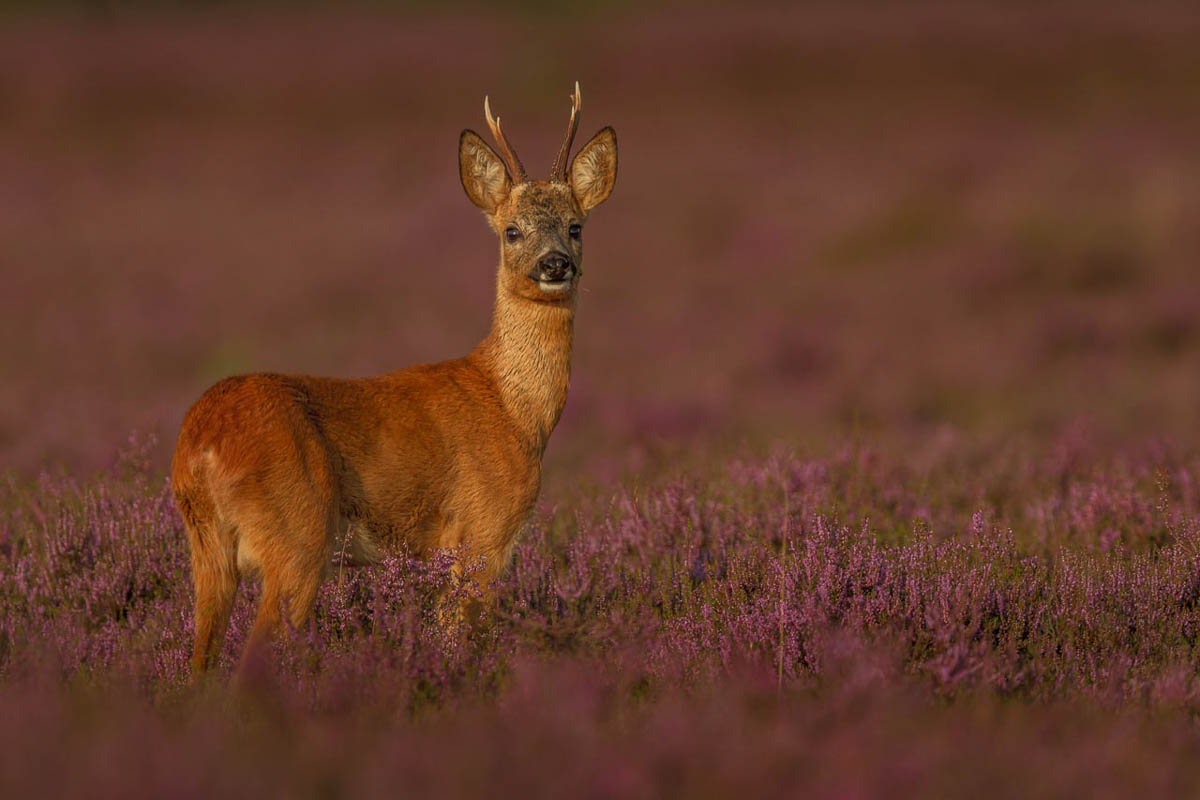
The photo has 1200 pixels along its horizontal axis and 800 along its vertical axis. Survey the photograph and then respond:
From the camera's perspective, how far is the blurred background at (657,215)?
Answer: 13.2 meters

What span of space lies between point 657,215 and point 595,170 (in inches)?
608

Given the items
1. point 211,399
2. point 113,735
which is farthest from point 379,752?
point 211,399

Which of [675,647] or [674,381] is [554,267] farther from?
[674,381]

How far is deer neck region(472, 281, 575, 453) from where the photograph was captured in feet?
18.5

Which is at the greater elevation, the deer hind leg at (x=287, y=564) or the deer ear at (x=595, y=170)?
the deer ear at (x=595, y=170)

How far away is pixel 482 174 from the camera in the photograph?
20.0ft

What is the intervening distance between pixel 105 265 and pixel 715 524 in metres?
15.0

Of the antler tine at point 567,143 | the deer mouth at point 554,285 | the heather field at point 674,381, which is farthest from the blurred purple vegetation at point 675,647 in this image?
the antler tine at point 567,143

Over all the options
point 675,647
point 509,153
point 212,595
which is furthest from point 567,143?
point 212,595

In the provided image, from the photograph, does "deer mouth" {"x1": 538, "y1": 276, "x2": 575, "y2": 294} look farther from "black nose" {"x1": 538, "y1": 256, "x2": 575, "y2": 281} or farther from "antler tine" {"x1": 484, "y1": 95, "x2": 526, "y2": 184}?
"antler tine" {"x1": 484, "y1": 95, "x2": 526, "y2": 184}

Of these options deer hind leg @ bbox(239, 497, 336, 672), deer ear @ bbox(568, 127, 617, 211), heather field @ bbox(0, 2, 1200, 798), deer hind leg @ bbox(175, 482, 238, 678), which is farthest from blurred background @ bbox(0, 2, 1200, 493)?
deer hind leg @ bbox(239, 497, 336, 672)

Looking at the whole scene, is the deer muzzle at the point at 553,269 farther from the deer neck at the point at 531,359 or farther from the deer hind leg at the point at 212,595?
the deer hind leg at the point at 212,595

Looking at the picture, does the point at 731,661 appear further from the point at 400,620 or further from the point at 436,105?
the point at 436,105

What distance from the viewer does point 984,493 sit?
23.6ft
